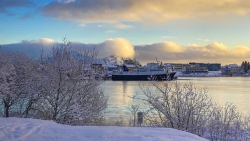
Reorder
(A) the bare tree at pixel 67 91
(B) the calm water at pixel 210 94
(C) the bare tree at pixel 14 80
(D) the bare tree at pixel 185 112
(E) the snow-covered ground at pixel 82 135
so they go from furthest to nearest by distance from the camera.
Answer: (B) the calm water at pixel 210 94 < (A) the bare tree at pixel 67 91 < (C) the bare tree at pixel 14 80 < (D) the bare tree at pixel 185 112 < (E) the snow-covered ground at pixel 82 135

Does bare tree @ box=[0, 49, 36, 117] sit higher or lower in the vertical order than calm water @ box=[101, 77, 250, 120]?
higher

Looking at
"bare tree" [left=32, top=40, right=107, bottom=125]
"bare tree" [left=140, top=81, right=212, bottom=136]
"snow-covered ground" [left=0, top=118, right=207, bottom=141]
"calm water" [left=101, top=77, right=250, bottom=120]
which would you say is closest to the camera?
"snow-covered ground" [left=0, top=118, right=207, bottom=141]

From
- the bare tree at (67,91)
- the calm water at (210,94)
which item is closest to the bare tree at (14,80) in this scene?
the bare tree at (67,91)

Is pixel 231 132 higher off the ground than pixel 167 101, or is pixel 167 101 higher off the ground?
pixel 167 101

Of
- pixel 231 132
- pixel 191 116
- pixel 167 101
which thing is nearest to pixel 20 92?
pixel 167 101

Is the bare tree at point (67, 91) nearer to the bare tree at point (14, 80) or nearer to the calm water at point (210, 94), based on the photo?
the bare tree at point (14, 80)

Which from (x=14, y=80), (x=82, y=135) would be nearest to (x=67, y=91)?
(x=14, y=80)

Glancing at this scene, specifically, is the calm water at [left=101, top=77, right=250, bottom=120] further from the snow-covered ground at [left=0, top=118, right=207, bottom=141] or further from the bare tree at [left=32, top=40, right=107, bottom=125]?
the snow-covered ground at [left=0, top=118, right=207, bottom=141]

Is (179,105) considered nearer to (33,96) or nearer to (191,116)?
(191,116)

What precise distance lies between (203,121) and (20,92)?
11.2 meters

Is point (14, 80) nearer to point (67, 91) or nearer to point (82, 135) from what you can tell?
point (67, 91)

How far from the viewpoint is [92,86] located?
19.0m

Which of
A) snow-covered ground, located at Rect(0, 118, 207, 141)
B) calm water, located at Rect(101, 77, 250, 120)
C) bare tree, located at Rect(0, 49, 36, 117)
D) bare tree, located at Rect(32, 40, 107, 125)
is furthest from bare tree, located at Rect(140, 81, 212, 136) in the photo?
bare tree, located at Rect(0, 49, 36, 117)

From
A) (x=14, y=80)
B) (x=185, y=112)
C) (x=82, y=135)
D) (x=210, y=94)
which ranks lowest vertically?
(x=210, y=94)
